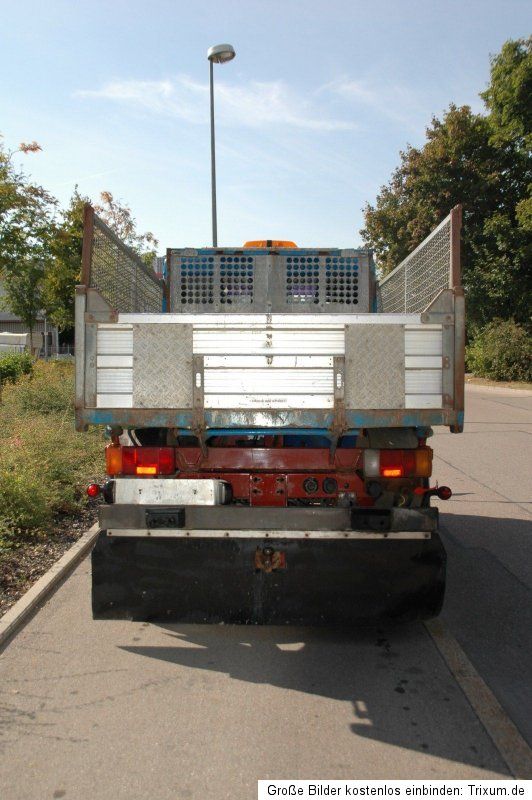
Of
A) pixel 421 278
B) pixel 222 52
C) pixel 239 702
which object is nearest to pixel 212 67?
pixel 222 52

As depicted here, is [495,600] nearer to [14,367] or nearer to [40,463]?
[40,463]

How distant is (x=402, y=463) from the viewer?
169 inches

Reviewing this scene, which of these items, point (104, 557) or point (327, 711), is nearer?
point (327, 711)

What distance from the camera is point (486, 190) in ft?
108

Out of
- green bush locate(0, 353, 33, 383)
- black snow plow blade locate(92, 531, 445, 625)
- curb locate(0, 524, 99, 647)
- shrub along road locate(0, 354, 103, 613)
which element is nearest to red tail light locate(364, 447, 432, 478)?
black snow plow blade locate(92, 531, 445, 625)

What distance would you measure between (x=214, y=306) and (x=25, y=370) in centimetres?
1714

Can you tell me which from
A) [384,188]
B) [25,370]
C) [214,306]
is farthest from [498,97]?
[214,306]

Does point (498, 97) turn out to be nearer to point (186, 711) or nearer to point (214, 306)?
point (214, 306)

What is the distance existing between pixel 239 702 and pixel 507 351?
102 ft

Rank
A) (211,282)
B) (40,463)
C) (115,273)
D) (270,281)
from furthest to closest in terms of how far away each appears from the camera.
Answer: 1. (40,463)
2. (211,282)
3. (270,281)
4. (115,273)

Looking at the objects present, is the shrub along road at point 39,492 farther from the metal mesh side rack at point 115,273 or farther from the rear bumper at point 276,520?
the metal mesh side rack at point 115,273

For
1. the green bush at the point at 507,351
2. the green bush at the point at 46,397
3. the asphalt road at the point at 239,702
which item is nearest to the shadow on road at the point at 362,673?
A: the asphalt road at the point at 239,702

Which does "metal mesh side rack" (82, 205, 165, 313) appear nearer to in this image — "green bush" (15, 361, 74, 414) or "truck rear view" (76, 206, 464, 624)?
"truck rear view" (76, 206, 464, 624)

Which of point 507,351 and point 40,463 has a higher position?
point 507,351
